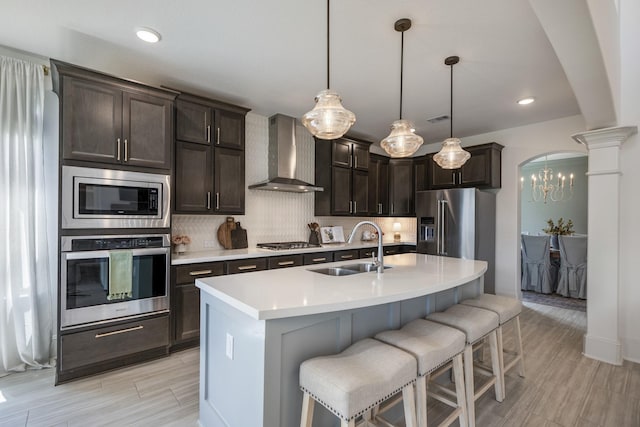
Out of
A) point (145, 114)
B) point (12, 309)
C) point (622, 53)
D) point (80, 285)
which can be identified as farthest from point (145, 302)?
point (622, 53)

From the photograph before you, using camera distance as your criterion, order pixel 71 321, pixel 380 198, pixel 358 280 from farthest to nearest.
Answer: pixel 380 198
pixel 71 321
pixel 358 280

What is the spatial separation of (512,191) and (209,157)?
4.38 metres

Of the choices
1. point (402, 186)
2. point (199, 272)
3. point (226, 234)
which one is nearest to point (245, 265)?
point (199, 272)

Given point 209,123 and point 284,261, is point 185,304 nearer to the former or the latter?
point 284,261

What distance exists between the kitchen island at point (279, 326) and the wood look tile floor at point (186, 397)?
22.0 inches

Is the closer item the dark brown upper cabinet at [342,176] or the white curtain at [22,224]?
the white curtain at [22,224]

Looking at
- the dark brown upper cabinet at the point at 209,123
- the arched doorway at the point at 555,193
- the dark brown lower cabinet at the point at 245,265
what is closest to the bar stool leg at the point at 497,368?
the dark brown lower cabinet at the point at 245,265

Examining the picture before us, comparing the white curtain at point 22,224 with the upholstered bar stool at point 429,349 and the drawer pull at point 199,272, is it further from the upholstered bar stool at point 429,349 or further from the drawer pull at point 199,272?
the upholstered bar stool at point 429,349

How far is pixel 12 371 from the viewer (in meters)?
2.51

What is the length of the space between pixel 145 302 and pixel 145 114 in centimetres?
169

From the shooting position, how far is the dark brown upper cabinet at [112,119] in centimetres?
239

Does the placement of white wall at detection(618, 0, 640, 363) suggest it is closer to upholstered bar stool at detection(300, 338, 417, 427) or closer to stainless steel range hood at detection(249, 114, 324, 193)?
upholstered bar stool at detection(300, 338, 417, 427)

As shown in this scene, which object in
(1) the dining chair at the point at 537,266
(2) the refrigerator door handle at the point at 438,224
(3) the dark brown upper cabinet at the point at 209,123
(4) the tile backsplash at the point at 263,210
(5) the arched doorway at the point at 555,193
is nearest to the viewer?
(3) the dark brown upper cabinet at the point at 209,123

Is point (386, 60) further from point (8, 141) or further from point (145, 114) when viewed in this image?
point (8, 141)
